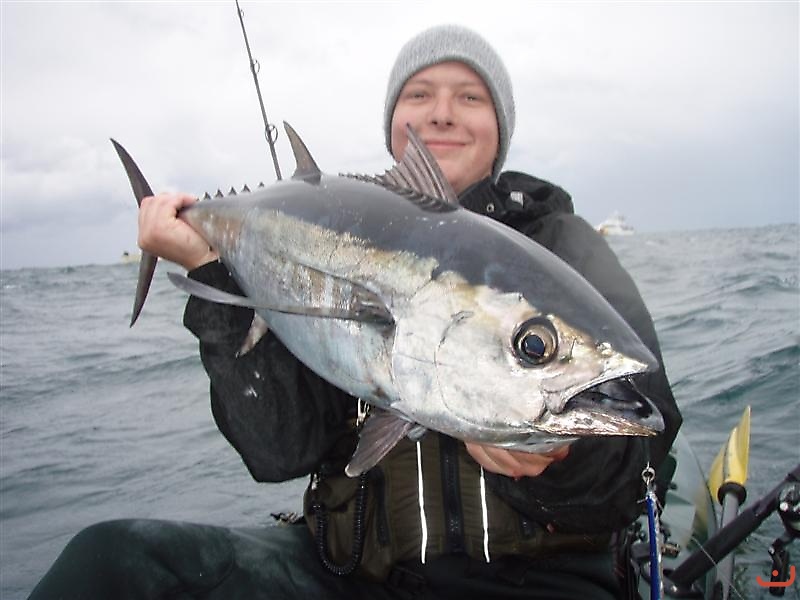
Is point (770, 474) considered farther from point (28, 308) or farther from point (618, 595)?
point (28, 308)

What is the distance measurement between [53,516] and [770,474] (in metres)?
6.27

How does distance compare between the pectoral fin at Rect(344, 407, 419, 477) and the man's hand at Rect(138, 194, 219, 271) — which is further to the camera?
the man's hand at Rect(138, 194, 219, 271)

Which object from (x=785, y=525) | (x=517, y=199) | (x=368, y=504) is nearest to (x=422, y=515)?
(x=368, y=504)

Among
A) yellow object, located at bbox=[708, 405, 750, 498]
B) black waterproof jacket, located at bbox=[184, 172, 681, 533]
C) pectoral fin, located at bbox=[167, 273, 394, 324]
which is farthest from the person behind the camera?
yellow object, located at bbox=[708, 405, 750, 498]

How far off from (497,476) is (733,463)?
297cm

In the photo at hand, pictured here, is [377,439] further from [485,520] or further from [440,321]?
[485,520]

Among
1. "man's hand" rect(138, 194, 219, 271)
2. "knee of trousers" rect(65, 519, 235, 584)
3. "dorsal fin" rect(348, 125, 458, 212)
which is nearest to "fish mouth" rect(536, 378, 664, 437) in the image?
"dorsal fin" rect(348, 125, 458, 212)

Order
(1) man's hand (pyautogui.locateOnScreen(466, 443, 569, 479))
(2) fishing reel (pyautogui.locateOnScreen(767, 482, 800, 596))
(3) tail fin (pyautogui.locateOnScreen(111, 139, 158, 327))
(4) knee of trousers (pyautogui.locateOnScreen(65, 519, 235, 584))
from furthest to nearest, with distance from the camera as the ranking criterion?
(2) fishing reel (pyautogui.locateOnScreen(767, 482, 800, 596)) → (3) tail fin (pyautogui.locateOnScreen(111, 139, 158, 327)) → (4) knee of trousers (pyautogui.locateOnScreen(65, 519, 235, 584)) → (1) man's hand (pyautogui.locateOnScreen(466, 443, 569, 479))

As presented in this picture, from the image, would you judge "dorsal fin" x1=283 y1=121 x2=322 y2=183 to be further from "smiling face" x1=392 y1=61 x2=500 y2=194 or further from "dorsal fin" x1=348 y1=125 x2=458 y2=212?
"smiling face" x1=392 y1=61 x2=500 y2=194

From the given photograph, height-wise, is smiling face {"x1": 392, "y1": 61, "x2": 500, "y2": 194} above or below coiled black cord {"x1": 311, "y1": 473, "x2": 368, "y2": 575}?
above

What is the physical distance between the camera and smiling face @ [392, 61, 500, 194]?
10.7ft

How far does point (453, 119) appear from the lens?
3266 millimetres

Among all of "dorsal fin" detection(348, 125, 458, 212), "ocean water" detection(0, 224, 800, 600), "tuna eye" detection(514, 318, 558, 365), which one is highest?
"dorsal fin" detection(348, 125, 458, 212)

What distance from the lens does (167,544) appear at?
2.66 meters
